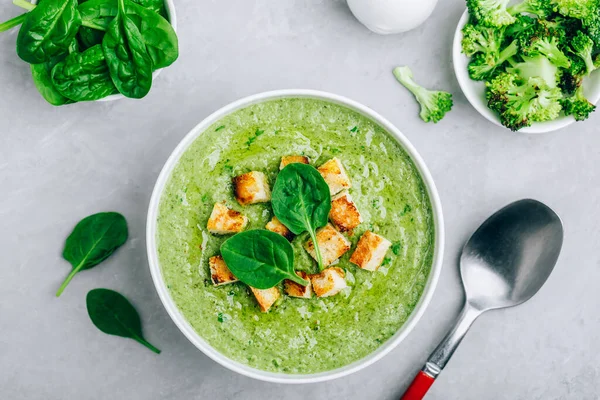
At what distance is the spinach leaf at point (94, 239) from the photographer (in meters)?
2.65

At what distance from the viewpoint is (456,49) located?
2.62 metres

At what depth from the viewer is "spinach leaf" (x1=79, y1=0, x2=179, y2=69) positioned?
238cm

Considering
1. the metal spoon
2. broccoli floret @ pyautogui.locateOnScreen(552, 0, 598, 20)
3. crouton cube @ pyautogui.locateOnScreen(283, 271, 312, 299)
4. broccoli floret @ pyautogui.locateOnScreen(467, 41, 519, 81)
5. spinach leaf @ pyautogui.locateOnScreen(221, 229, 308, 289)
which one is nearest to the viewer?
spinach leaf @ pyautogui.locateOnScreen(221, 229, 308, 289)

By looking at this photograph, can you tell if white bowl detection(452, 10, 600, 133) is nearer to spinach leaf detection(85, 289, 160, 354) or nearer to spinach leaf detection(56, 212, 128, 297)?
spinach leaf detection(56, 212, 128, 297)

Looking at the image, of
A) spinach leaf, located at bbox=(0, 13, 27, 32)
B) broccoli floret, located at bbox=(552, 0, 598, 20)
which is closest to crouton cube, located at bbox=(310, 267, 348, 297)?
broccoli floret, located at bbox=(552, 0, 598, 20)

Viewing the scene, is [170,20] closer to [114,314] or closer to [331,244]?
[331,244]

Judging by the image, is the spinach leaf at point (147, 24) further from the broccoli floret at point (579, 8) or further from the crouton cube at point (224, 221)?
the broccoli floret at point (579, 8)

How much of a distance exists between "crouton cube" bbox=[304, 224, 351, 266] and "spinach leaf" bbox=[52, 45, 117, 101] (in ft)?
3.81

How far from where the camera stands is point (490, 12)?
2.49 metres

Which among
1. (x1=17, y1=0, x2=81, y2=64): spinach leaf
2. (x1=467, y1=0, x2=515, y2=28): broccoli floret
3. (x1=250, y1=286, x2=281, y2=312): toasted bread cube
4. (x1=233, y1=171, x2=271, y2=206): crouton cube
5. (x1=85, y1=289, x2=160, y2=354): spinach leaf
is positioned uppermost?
(x1=467, y1=0, x2=515, y2=28): broccoli floret

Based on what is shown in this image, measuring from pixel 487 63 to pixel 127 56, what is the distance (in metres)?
1.62

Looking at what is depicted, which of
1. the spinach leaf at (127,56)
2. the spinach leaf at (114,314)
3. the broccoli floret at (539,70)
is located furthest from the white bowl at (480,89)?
the spinach leaf at (114,314)

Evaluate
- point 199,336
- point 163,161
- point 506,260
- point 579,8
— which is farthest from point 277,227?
point 579,8

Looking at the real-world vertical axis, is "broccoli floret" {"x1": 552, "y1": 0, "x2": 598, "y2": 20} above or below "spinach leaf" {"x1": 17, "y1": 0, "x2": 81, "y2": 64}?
above
